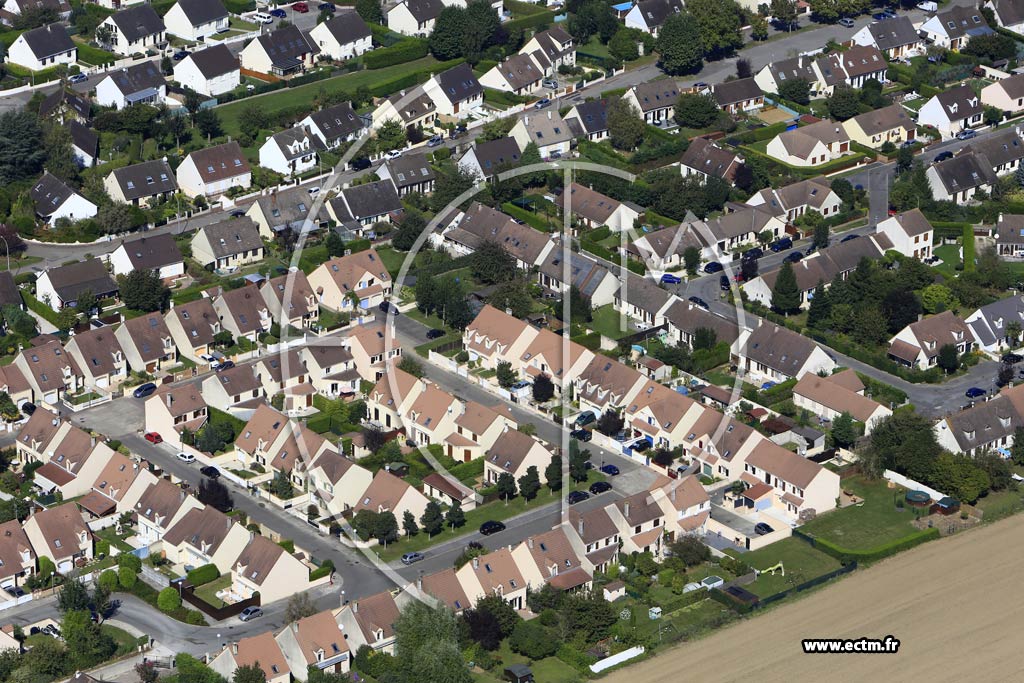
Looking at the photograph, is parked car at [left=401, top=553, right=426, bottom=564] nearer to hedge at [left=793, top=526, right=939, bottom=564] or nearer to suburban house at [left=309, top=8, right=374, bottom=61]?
hedge at [left=793, top=526, right=939, bottom=564]

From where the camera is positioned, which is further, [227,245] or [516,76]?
[516,76]

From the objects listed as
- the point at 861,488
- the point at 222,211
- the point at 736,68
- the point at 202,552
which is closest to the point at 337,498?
the point at 202,552

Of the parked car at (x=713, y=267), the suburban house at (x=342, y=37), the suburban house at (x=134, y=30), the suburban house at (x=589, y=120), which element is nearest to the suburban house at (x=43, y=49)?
the suburban house at (x=134, y=30)

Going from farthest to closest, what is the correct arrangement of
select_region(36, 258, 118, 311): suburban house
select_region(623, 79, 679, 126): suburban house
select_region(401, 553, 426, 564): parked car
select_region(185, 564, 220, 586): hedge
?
1. select_region(623, 79, 679, 126): suburban house
2. select_region(36, 258, 118, 311): suburban house
3. select_region(401, 553, 426, 564): parked car
4. select_region(185, 564, 220, 586): hedge

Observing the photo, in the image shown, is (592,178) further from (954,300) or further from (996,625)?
(996,625)

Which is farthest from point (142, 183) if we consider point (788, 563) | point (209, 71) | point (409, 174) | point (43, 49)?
point (788, 563)

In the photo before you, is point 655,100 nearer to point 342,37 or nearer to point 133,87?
point 342,37

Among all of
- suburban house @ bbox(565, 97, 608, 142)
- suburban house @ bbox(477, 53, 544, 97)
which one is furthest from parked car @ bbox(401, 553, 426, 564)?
suburban house @ bbox(477, 53, 544, 97)
